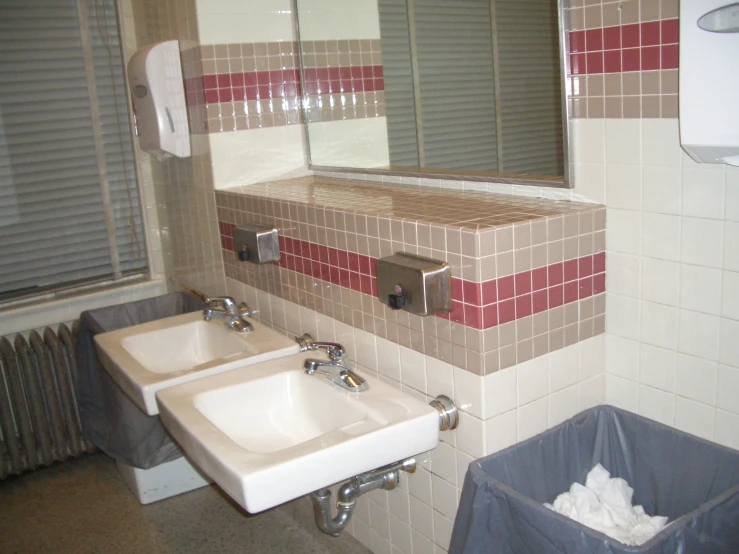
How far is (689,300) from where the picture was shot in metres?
1.50

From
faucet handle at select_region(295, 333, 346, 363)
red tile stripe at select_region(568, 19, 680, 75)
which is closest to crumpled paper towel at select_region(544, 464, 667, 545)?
faucet handle at select_region(295, 333, 346, 363)

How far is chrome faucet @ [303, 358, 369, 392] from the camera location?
5.66 feet

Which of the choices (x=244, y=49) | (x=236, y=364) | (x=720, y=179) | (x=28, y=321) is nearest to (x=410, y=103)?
(x=244, y=49)

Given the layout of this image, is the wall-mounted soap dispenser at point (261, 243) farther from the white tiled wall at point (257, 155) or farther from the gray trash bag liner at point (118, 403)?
the gray trash bag liner at point (118, 403)

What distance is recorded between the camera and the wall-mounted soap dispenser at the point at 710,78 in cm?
118

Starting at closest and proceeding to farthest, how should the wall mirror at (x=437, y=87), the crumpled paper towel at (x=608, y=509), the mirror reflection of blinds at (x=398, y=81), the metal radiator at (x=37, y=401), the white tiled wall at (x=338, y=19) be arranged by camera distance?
the crumpled paper towel at (x=608, y=509)
the wall mirror at (x=437, y=87)
the mirror reflection of blinds at (x=398, y=81)
the white tiled wall at (x=338, y=19)
the metal radiator at (x=37, y=401)

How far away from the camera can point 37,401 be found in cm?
289

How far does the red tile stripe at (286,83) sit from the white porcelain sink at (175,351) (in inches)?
30.0

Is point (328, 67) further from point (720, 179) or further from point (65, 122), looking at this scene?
point (720, 179)

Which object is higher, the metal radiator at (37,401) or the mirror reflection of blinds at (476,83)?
the mirror reflection of blinds at (476,83)

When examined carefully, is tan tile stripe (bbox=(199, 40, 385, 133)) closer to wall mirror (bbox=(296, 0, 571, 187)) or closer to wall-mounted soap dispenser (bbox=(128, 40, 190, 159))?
wall mirror (bbox=(296, 0, 571, 187))

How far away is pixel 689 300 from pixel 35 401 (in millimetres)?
2446

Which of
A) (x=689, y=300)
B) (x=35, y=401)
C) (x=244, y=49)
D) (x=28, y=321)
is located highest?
(x=244, y=49)

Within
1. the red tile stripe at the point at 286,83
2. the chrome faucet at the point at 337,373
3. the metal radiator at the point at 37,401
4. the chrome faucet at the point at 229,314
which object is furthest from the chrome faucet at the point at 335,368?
the metal radiator at the point at 37,401
